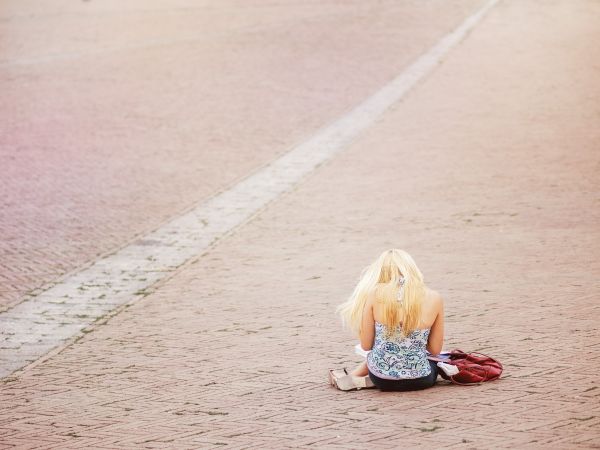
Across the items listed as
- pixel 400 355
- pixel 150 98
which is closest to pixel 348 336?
pixel 400 355

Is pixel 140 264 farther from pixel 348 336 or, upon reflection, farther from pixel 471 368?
pixel 471 368

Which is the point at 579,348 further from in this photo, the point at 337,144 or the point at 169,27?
the point at 169,27

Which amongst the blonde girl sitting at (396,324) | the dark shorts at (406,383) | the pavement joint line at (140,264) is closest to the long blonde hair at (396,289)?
the blonde girl sitting at (396,324)

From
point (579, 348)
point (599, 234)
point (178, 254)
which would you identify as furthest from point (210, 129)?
point (579, 348)

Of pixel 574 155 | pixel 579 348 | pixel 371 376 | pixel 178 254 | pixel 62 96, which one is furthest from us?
pixel 62 96

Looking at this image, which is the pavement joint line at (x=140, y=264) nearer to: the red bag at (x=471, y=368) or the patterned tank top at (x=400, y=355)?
the patterned tank top at (x=400, y=355)

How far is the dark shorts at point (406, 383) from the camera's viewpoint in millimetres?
7051

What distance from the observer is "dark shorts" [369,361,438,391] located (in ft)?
23.1

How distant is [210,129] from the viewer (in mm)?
20000

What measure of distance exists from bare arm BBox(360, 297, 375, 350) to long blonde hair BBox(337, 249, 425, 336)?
0.05 metres

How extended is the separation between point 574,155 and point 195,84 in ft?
34.3

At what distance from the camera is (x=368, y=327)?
710 cm

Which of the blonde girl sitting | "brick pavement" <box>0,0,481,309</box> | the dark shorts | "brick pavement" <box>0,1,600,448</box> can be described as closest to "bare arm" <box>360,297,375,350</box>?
the blonde girl sitting

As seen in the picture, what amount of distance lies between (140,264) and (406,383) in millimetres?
5241
